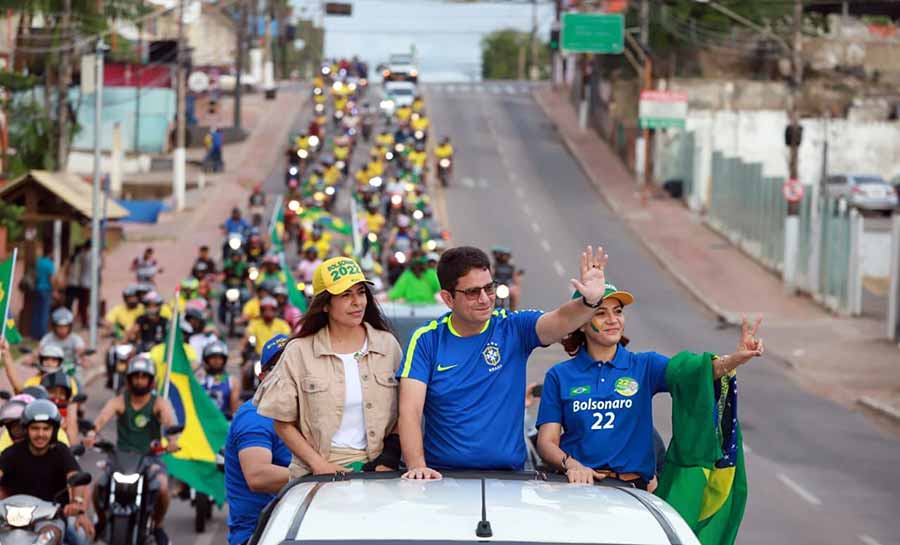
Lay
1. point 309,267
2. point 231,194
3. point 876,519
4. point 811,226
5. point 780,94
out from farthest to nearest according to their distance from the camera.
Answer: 1. point 780,94
2. point 231,194
3. point 811,226
4. point 309,267
5. point 876,519

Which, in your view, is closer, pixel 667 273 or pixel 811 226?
pixel 811 226

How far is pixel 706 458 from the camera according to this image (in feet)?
24.9

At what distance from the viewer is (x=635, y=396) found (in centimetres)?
786

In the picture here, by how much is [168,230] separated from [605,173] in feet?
63.7

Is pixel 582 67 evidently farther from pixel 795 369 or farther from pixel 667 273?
pixel 795 369

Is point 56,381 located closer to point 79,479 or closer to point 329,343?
point 79,479

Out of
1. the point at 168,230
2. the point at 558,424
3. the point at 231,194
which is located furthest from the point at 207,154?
the point at 558,424

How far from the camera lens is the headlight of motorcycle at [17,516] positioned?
11.2m

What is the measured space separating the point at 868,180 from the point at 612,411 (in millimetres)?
54235

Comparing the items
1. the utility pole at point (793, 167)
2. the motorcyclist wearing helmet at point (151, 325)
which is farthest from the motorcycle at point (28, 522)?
the utility pole at point (793, 167)

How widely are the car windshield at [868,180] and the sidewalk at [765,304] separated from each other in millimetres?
6044

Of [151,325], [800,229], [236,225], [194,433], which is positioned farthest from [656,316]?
[194,433]

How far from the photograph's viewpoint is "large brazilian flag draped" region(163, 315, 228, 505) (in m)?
16.2

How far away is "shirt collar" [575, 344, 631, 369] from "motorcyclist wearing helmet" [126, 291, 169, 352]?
17.2 m
